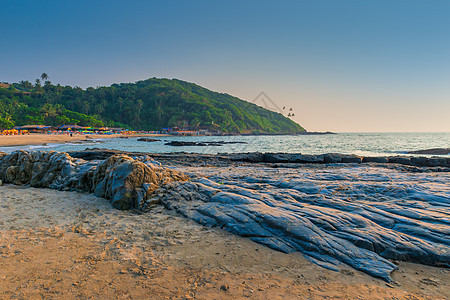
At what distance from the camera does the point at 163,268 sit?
3988mm

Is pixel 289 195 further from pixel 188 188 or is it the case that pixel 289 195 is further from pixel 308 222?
pixel 188 188

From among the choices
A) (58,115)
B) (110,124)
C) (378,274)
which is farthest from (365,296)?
(110,124)

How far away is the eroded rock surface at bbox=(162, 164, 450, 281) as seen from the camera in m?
4.47

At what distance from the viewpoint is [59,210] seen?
668 centimetres

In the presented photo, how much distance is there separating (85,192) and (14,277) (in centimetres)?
556

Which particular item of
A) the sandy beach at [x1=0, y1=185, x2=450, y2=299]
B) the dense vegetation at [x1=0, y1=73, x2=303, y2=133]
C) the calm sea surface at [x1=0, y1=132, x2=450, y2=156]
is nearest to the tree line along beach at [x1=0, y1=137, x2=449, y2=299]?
the sandy beach at [x1=0, y1=185, x2=450, y2=299]

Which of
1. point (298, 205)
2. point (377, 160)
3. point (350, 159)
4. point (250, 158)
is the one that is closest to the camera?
point (298, 205)

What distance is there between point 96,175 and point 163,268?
6.44 m

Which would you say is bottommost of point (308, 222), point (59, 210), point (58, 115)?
point (59, 210)

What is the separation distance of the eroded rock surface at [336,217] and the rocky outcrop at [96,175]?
834 mm

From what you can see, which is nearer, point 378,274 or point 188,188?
point 378,274

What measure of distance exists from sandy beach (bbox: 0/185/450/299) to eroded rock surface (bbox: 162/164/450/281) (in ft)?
0.93

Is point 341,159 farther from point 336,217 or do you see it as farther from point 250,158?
point 336,217

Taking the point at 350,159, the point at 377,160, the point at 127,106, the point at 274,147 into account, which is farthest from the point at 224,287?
the point at 127,106
